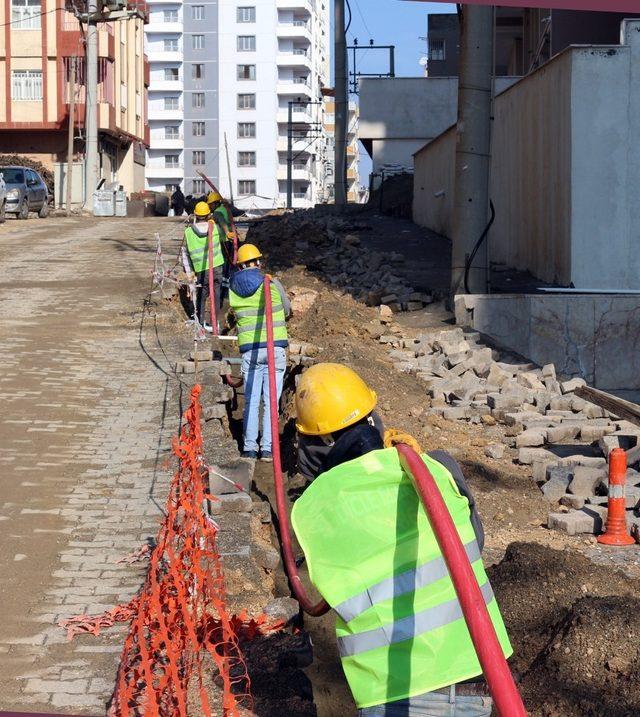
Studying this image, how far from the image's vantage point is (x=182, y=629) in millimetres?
5191

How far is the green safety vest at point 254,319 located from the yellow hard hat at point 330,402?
630 cm

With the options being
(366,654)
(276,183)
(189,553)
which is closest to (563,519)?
(189,553)

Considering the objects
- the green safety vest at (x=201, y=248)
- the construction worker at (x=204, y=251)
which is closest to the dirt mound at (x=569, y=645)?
the construction worker at (x=204, y=251)

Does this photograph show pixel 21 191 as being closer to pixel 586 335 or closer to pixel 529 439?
pixel 586 335

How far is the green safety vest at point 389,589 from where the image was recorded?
2.92 metres

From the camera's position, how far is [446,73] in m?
47.0

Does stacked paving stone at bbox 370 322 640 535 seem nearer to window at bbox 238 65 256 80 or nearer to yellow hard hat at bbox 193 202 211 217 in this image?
yellow hard hat at bbox 193 202 211 217

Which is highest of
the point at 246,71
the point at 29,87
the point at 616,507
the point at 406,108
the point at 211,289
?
the point at 246,71

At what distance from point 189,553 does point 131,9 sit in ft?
124

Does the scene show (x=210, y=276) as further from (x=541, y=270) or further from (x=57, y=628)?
(x=57, y=628)

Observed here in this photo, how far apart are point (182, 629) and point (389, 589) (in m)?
2.49

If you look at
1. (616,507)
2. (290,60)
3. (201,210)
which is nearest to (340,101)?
(201,210)

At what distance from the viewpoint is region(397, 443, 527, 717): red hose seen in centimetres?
182

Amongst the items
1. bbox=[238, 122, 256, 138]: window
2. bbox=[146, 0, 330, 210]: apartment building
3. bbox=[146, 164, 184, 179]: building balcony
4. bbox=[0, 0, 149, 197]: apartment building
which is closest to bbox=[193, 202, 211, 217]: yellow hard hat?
bbox=[0, 0, 149, 197]: apartment building
